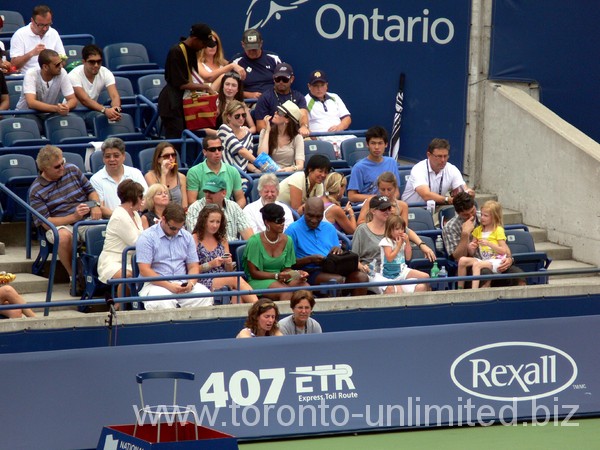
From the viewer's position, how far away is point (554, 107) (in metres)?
17.0

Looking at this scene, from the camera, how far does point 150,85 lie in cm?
1652

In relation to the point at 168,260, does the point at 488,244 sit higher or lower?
higher

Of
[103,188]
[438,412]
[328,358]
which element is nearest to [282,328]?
[328,358]

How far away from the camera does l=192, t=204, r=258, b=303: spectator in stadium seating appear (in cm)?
1249

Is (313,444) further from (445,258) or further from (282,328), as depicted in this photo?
(445,258)

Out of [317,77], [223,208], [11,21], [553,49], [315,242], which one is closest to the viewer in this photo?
[315,242]

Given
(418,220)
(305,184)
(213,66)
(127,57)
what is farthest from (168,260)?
(127,57)

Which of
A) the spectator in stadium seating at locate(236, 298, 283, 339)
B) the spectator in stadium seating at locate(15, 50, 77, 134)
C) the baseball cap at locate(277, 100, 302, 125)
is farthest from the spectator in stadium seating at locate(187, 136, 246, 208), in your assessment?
the spectator in stadium seating at locate(15, 50, 77, 134)

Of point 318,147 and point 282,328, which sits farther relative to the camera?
point 318,147

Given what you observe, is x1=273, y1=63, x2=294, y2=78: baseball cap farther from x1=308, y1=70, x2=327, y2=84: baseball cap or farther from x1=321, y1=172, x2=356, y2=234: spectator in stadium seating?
x1=321, y1=172, x2=356, y2=234: spectator in stadium seating

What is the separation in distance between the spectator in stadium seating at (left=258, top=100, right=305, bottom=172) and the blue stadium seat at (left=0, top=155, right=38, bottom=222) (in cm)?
254

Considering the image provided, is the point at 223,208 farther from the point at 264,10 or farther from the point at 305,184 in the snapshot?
the point at 264,10

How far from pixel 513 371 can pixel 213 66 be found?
18.7ft

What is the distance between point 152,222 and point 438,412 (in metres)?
3.21
